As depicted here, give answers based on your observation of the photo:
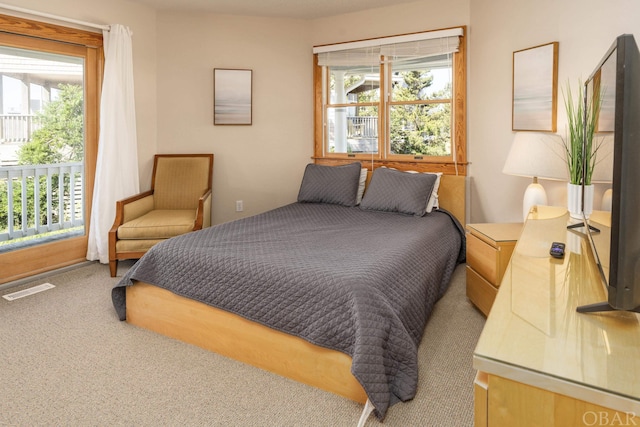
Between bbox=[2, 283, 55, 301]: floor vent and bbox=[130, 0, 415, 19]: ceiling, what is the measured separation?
274cm

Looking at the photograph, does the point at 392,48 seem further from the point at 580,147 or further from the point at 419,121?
the point at 580,147

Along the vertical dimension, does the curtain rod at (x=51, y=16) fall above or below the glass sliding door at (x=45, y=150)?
above

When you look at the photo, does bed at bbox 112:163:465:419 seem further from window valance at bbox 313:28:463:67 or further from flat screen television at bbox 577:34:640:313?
window valance at bbox 313:28:463:67

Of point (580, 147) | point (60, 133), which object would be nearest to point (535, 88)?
point (580, 147)

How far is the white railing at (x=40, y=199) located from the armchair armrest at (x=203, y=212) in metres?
1.15

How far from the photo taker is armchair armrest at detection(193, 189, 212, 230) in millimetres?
3692

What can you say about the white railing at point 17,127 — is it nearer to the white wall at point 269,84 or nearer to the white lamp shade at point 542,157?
the white wall at point 269,84

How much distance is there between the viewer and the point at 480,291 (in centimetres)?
273

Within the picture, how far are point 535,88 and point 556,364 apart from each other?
2.86 metres

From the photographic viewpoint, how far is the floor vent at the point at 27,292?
3137 mm

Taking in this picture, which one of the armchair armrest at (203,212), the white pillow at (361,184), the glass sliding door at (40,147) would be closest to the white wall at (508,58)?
the white pillow at (361,184)

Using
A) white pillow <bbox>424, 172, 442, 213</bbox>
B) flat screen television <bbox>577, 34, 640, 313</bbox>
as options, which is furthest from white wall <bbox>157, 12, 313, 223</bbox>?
flat screen television <bbox>577, 34, 640, 313</bbox>

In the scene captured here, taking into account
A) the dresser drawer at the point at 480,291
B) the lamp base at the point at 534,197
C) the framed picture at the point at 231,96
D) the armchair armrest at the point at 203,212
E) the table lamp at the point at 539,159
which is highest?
the framed picture at the point at 231,96

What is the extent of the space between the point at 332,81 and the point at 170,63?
1.71 m
